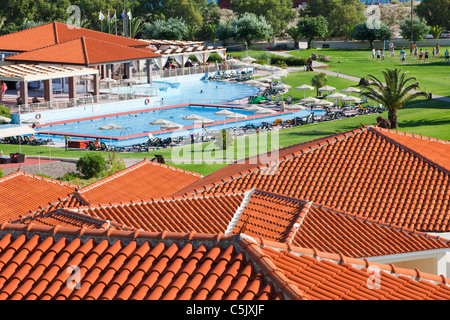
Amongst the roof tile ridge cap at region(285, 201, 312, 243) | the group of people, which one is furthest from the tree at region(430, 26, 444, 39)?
the roof tile ridge cap at region(285, 201, 312, 243)

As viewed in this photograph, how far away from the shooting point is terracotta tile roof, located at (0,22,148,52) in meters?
59.7

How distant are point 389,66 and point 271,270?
5799cm

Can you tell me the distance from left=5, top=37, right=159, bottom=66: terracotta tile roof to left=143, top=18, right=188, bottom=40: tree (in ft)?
87.6

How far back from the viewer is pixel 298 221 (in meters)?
15.9

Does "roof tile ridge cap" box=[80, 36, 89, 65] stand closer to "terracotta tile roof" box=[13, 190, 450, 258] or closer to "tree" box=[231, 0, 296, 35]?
"terracotta tile roof" box=[13, 190, 450, 258]

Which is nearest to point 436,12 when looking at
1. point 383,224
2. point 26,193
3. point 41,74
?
point 41,74

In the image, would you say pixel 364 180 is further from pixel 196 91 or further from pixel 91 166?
pixel 196 91

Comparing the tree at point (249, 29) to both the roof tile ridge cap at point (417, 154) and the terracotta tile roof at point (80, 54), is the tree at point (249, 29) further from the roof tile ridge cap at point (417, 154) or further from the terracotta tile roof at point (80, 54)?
the roof tile ridge cap at point (417, 154)

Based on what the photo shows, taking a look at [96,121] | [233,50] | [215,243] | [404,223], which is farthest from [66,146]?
[233,50]

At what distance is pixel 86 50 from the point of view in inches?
2167

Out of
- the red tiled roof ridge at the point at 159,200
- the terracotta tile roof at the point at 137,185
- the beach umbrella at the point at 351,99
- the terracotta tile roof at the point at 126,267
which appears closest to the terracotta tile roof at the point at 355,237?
the red tiled roof ridge at the point at 159,200

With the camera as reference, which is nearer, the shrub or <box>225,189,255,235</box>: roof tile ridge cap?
<box>225,189,255,235</box>: roof tile ridge cap
